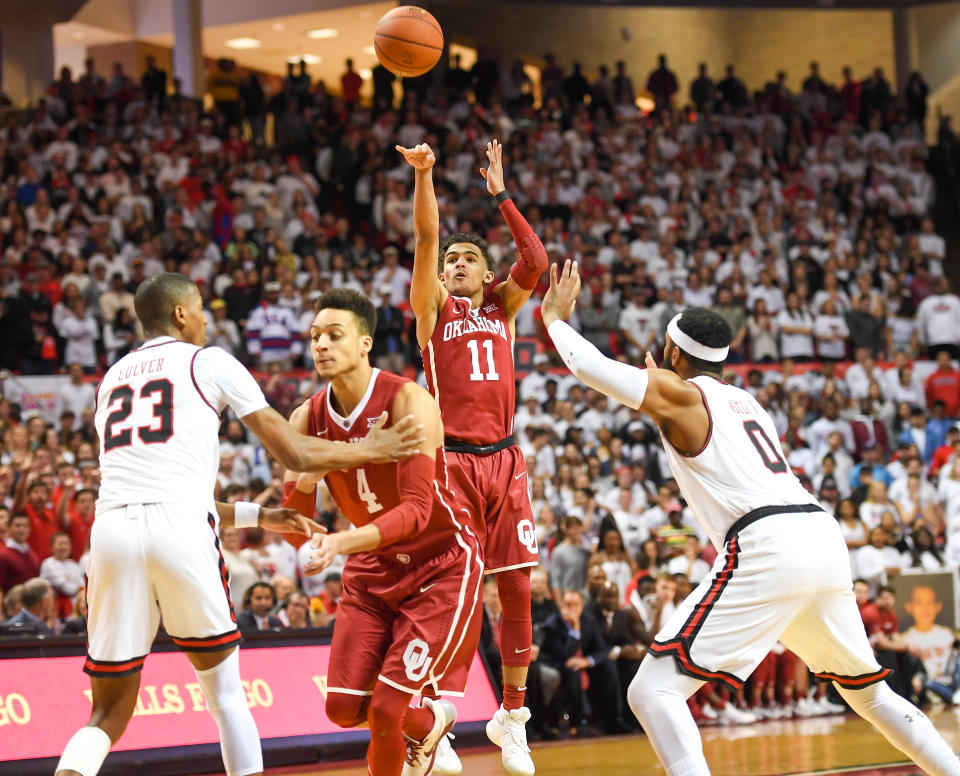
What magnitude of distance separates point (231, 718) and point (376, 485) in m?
1.18

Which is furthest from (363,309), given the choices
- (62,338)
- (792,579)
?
(62,338)

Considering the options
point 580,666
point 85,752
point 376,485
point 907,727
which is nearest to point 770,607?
point 907,727

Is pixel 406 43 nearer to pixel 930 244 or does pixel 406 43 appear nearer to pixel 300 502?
pixel 300 502

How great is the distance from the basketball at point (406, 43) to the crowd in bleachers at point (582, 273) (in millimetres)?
3954

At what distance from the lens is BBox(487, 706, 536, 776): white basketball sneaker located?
671cm

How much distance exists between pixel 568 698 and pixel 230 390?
6693 millimetres

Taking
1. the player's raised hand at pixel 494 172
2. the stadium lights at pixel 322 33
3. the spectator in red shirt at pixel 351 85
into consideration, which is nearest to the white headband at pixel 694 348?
the player's raised hand at pixel 494 172

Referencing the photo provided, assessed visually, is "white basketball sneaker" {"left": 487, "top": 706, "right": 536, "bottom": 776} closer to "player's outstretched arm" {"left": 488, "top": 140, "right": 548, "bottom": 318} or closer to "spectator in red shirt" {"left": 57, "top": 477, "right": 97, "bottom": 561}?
"player's outstretched arm" {"left": 488, "top": 140, "right": 548, "bottom": 318}

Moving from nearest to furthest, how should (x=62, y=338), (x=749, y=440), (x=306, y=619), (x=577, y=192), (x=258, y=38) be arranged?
(x=749, y=440) < (x=306, y=619) < (x=62, y=338) < (x=577, y=192) < (x=258, y=38)

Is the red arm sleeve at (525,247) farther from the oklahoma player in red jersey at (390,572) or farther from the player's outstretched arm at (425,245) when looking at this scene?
the oklahoma player in red jersey at (390,572)

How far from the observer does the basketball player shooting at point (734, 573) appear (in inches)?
213

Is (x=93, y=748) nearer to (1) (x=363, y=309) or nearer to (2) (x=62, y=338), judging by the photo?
(1) (x=363, y=309)

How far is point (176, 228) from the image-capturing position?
16.6 m

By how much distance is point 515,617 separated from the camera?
696 centimetres
